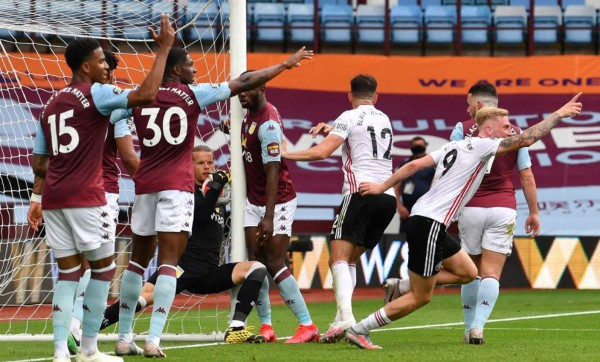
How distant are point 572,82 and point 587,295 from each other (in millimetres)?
4572

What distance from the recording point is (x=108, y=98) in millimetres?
6746

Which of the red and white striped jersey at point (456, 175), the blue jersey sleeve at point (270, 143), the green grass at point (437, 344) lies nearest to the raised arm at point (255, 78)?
the red and white striped jersey at point (456, 175)

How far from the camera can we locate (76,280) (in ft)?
22.7

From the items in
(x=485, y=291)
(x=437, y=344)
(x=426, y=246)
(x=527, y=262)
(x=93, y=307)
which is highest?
(x=426, y=246)

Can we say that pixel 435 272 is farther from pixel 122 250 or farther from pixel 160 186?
pixel 122 250

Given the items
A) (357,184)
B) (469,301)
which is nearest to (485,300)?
(469,301)

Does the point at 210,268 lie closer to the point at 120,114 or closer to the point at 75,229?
the point at 120,114

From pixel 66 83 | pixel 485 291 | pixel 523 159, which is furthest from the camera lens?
pixel 66 83

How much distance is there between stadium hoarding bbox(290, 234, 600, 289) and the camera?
674 inches

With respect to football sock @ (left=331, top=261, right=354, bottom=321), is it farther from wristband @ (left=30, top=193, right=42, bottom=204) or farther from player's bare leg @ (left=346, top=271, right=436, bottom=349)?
wristband @ (left=30, top=193, right=42, bottom=204)

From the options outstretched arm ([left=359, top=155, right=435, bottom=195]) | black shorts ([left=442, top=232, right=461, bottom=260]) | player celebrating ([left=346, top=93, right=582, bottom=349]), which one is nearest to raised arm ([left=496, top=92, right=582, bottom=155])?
player celebrating ([left=346, top=93, right=582, bottom=349])

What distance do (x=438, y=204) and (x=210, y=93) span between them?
1.81m

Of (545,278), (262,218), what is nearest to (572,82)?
(545,278)

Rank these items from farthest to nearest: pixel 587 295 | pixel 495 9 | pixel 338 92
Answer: pixel 495 9, pixel 338 92, pixel 587 295
